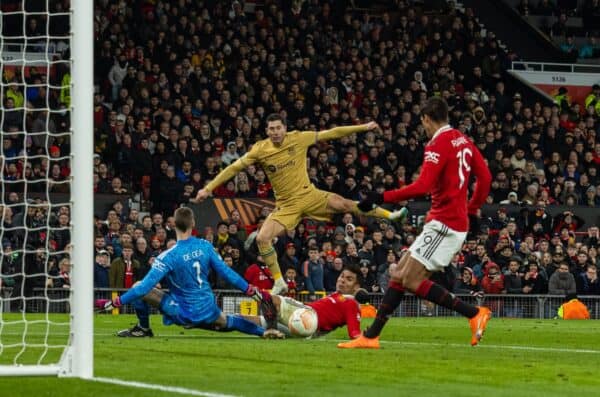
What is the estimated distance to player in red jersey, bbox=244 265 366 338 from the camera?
14500 millimetres

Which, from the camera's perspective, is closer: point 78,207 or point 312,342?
point 78,207

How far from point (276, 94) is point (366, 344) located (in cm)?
1864

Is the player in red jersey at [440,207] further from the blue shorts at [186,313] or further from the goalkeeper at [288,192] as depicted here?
the goalkeeper at [288,192]

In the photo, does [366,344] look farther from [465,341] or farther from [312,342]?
[465,341]

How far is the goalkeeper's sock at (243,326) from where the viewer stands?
14.7 m

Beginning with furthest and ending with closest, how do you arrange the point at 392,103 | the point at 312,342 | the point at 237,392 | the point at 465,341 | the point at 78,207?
the point at 392,103
the point at 465,341
the point at 312,342
the point at 78,207
the point at 237,392

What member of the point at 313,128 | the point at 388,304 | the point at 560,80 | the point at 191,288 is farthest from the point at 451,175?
Result: the point at 560,80

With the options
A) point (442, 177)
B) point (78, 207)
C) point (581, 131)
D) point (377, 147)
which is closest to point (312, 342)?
point (442, 177)

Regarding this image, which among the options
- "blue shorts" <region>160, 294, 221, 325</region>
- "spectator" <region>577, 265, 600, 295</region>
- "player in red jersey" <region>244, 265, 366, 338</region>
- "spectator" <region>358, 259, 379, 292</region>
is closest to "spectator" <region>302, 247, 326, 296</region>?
"spectator" <region>358, 259, 379, 292</region>

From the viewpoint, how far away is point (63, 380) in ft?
31.5

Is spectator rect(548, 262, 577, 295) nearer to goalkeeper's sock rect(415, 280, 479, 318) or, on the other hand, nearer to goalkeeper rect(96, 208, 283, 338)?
goalkeeper rect(96, 208, 283, 338)

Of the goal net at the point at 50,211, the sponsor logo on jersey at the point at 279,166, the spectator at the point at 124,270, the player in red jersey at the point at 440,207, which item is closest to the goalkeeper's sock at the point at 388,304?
the player in red jersey at the point at 440,207

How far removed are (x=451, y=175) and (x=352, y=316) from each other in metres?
2.35

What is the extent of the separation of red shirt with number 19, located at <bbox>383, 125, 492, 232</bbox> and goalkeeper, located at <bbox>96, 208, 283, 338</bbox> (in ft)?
7.57
